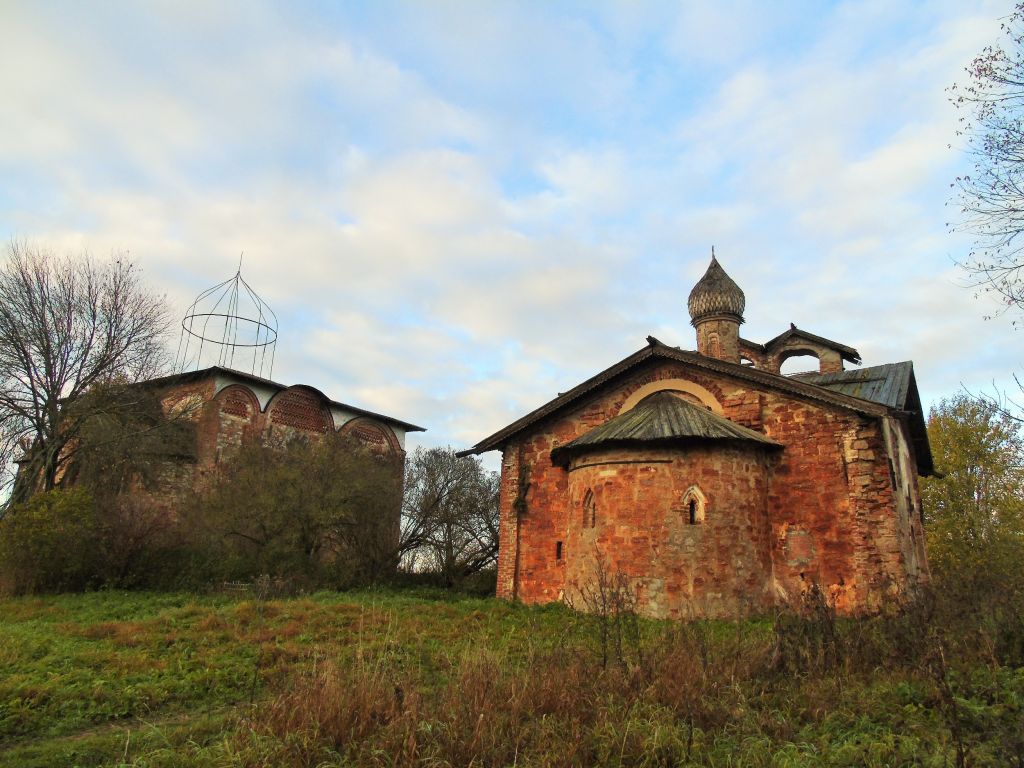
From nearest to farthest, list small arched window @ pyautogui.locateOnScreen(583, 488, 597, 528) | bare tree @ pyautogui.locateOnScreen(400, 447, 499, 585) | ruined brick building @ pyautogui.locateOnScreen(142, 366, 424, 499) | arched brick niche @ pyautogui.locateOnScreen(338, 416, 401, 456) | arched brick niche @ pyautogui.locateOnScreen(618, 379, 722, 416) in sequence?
1. small arched window @ pyautogui.locateOnScreen(583, 488, 597, 528)
2. arched brick niche @ pyautogui.locateOnScreen(618, 379, 722, 416)
3. bare tree @ pyautogui.locateOnScreen(400, 447, 499, 585)
4. ruined brick building @ pyautogui.locateOnScreen(142, 366, 424, 499)
5. arched brick niche @ pyautogui.locateOnScreen(338, 416, 401, 456)

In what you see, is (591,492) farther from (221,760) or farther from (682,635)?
(221,760)

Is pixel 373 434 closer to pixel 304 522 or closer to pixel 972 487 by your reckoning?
pixel 304 522

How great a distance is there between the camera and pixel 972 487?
22.7 meters

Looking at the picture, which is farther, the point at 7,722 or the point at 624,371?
the point at 624,371

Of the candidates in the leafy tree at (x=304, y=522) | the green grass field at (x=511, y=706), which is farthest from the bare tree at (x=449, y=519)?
the green grass field at (x=511, y=706)

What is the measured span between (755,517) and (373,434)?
18.6 meters

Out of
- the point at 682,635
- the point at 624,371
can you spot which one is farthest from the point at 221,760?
the point at 624,371

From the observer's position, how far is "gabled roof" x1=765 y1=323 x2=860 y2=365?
16.5 meters

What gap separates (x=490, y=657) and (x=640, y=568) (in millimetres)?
5577

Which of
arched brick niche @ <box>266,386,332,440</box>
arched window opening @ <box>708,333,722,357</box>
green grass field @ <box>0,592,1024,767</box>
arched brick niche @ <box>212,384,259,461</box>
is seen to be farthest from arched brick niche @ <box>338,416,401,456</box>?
green grass field @ <box>0,592,1024,767</box>

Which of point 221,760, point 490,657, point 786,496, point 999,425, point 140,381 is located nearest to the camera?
point 221,760

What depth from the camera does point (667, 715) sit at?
457 centimetres

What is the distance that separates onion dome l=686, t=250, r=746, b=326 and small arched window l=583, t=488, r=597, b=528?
20.9 ft

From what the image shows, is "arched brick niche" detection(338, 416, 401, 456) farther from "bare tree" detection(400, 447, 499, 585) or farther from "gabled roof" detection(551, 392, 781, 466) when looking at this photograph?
"gabled roof" detection(551, 392, 781, 466)
